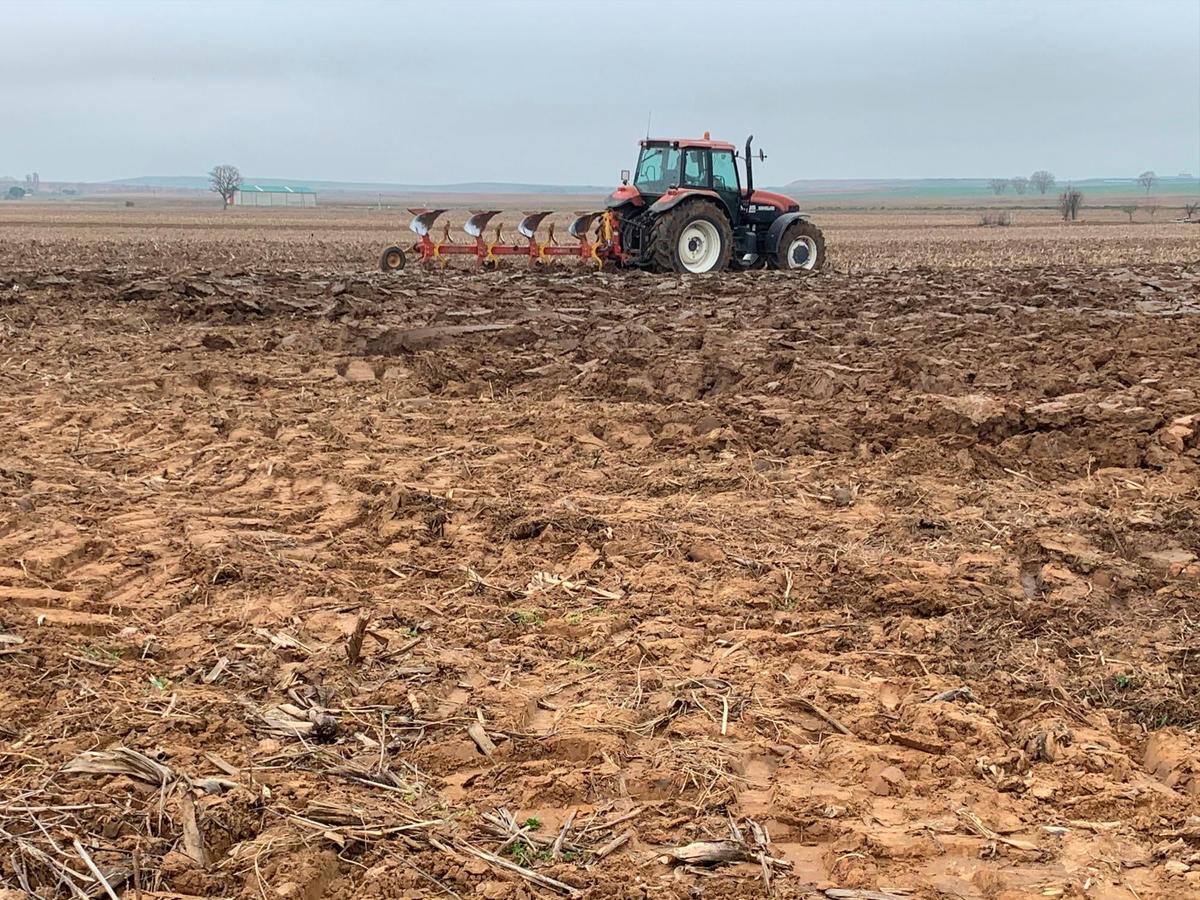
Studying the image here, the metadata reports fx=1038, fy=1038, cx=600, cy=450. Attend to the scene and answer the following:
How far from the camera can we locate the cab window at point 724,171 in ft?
57.3

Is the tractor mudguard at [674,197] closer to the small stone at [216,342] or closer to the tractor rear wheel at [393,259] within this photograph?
the tractor rear wheel at [393,259]

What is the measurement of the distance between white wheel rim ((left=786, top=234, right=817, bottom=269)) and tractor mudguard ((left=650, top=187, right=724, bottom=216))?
1.78 m

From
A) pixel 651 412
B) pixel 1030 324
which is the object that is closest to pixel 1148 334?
pixel 1030 324

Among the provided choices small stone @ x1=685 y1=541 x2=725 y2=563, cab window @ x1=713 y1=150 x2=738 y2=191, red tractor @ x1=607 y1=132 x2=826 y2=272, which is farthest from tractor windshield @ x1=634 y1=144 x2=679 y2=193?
small stone @ x1=685 y1=541 x2=725 y2=563

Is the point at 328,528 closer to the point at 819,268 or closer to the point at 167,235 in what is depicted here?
the point at 819,268

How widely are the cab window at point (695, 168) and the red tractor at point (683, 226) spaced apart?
2 cm

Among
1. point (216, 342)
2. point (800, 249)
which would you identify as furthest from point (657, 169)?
point (216, 342)

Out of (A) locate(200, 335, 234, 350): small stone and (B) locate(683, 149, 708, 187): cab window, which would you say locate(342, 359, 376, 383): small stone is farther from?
(B) locate(683, 149, 708, 187): cab window

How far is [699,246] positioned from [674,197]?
1.09 meters

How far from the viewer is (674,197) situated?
55.2ft

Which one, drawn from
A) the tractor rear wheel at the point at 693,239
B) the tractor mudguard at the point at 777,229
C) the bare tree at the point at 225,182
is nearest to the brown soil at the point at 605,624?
A: the tractor rear wheel at the point at 693,239

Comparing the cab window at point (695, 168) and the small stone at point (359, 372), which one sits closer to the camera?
the small stone at point (359, 372)

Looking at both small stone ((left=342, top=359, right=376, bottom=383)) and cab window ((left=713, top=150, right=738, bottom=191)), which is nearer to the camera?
small stone ((left=342, top=359, right=376, bottom=383))

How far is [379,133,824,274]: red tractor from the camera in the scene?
1705cm
